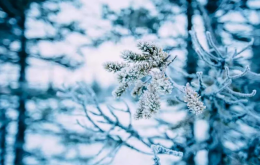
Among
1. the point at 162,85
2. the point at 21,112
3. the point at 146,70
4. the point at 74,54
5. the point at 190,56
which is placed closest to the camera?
the point at 162,85

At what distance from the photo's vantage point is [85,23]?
17.4ft

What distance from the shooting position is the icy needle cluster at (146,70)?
1060 millimetres

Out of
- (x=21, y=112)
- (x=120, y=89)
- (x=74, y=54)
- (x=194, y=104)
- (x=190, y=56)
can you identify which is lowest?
(x=194, y=104)

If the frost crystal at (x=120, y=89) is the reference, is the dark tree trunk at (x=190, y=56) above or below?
above

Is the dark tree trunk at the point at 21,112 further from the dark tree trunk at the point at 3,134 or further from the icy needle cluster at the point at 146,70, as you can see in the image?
the icy needle cluster at the point at 146,70

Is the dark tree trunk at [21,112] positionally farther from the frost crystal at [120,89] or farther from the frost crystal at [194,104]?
the frost crystal at [194,104]

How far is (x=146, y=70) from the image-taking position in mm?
1125

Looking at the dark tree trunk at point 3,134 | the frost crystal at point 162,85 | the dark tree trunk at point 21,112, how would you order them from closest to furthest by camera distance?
the frost crystal at point 162,85
the dark tree trunk at point 3,134
the dark tree trunk at point 21,112

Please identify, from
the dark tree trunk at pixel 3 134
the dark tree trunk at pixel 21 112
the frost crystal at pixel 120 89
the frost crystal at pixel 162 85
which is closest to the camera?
the frost crystal at pixel 162 85

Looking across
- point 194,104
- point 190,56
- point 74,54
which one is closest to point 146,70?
point 194,104

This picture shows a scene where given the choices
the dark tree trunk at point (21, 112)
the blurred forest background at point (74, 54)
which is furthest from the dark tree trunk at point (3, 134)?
the dark tree trunk at point (21, 112)

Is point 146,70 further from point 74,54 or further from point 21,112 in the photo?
point 21,112

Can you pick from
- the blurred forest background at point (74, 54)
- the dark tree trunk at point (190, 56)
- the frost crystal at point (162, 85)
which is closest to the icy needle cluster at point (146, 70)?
the frost crystal at point (162, 85)

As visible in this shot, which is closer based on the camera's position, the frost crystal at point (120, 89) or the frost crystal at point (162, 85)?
the frost crystal at point (162, 85)
